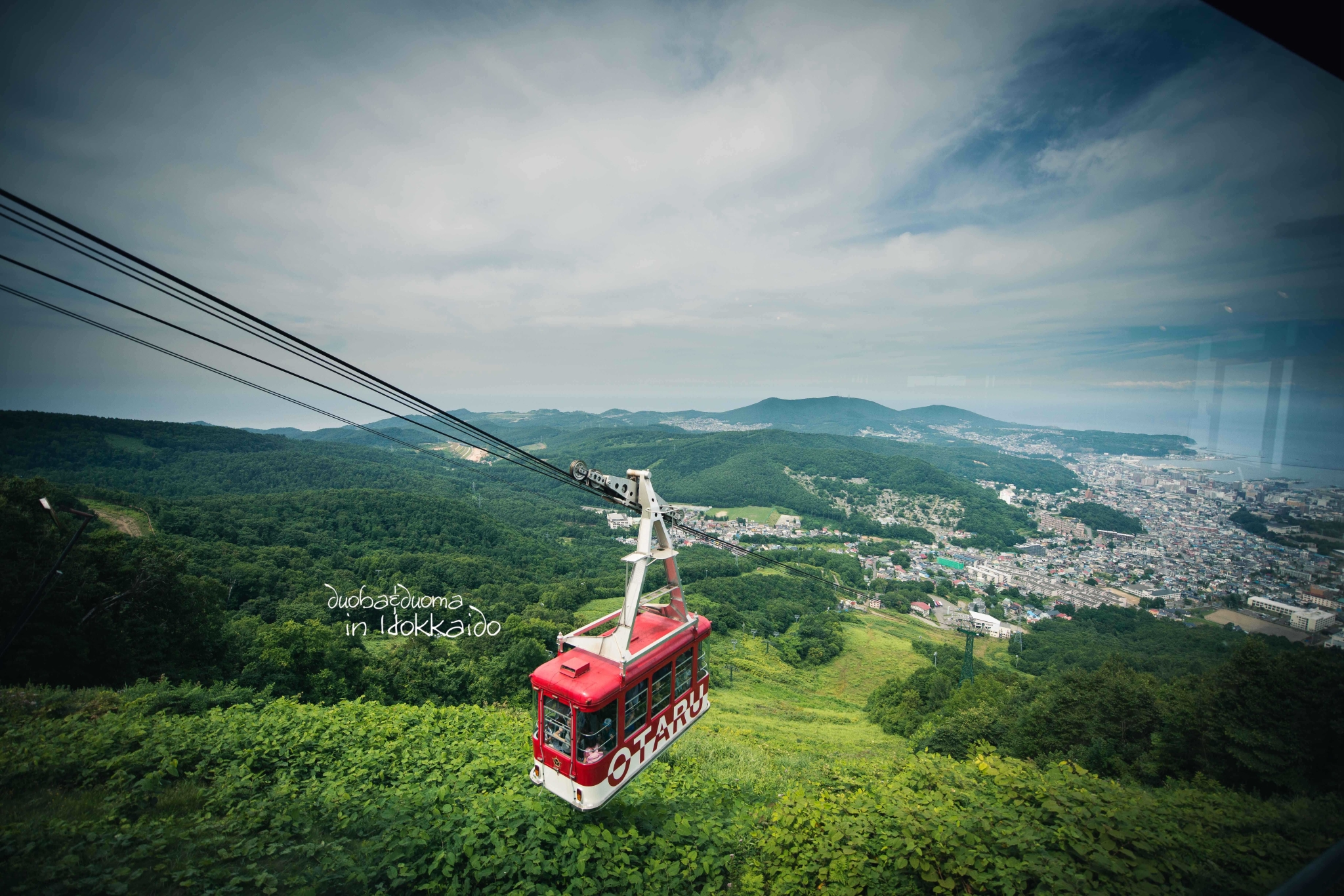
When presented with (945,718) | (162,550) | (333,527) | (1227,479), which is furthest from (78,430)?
(1227,479)

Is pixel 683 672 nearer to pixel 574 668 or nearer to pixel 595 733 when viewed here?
pixel 595 733

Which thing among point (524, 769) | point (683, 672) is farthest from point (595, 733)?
point (524, 769)

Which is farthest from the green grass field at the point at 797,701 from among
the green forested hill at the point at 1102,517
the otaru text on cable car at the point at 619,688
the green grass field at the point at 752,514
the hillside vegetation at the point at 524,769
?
the green grass field at the point at 752,514

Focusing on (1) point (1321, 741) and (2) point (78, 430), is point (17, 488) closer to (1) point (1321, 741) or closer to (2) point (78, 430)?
(1) point (1321, 741)

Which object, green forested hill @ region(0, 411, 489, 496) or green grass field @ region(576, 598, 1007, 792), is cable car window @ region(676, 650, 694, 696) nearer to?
green grass field @ region(576, 598, 1007, 792)

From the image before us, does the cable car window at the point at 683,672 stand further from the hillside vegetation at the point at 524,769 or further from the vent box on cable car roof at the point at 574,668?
the hillside vegetation at the point at 524,769

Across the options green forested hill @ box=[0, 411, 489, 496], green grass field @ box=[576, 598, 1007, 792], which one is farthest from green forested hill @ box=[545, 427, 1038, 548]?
green grass field @ box=[576, 598, 1007, 792]
